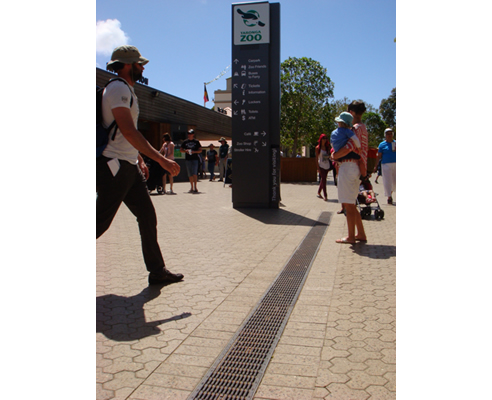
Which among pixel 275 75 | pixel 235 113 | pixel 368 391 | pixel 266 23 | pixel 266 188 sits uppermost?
pixel 266 23

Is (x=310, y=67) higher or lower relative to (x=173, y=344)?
higher

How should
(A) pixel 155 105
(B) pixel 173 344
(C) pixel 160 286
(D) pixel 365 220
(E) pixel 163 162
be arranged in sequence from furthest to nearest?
(A) pixel 155 105 → (D) pixel 365 220 → (C) pixel 160 286 → (E) pixel 163 162 → (B) pixel 173 344

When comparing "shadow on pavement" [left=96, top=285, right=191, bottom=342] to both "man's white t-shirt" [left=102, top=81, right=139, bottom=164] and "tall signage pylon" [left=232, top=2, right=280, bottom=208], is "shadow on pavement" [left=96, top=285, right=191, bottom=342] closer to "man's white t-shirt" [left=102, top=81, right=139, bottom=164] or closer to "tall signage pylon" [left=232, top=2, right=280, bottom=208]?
"man's white t-shirt" [left=102, top=81, right=139, bottom=164]

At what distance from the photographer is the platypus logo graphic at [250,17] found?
1013 cm

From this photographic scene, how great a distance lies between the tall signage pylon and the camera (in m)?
10.1

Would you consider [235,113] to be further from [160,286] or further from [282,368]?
[282,368]

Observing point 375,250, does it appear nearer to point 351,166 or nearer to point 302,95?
point 351,166

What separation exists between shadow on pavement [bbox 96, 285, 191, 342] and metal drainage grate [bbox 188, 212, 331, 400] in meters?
0.55

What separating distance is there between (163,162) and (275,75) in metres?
7.06

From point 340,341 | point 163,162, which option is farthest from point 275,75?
point 340,341

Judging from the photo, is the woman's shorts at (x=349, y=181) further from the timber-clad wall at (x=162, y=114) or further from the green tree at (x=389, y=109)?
the green tree at (x=389, y=109)

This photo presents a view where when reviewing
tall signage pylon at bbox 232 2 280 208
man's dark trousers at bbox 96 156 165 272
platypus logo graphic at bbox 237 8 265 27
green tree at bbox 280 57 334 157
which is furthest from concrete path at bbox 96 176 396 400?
green tree at bbox 280 57 334 157

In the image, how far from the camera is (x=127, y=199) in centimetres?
397

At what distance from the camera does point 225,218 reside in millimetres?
8867
